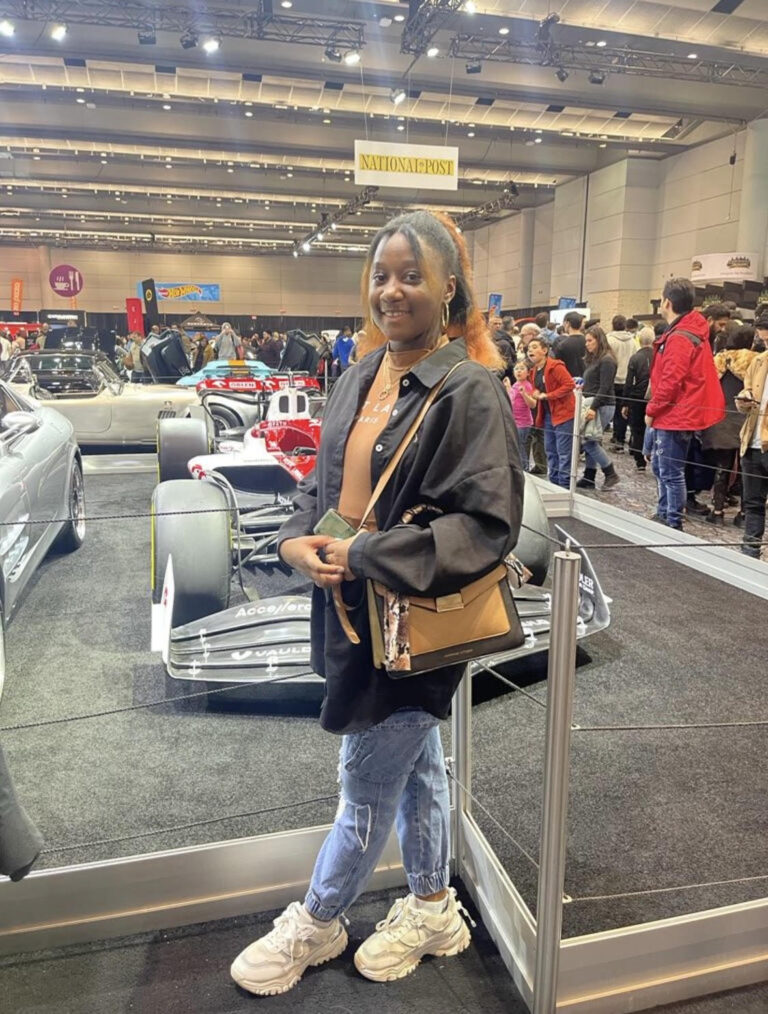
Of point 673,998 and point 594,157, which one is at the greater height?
point 594,157

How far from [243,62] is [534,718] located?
11.3 meters

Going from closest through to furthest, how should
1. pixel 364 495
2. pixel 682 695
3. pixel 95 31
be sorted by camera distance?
pixel 364 495 → pixel 682 695 → pixel 95 31

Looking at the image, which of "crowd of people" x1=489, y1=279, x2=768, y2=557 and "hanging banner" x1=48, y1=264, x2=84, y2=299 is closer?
"crowd of people" x1=489, y1=279, x2=768, y2=557

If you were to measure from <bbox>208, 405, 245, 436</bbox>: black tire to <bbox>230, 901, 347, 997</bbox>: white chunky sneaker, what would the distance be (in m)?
5.46

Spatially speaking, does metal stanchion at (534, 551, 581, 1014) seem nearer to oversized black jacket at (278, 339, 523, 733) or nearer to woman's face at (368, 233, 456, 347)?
oversized black jacket at (278, 339, 523, 733)

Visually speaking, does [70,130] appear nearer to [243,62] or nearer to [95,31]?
[95,31]

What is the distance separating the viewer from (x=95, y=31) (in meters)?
10.9

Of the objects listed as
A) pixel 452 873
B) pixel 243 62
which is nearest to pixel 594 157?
pixel 243 62

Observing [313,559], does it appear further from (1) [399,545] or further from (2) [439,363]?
(2) [439,363]

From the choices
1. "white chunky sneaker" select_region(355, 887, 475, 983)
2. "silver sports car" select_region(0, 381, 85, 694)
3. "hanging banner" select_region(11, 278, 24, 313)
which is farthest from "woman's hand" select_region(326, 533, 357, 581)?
"hanging banner" select_region(11, 278, 24, 313)

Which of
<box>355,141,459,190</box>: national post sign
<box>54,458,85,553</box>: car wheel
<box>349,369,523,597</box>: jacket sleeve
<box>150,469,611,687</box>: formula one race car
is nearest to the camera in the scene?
<box>349,369,523,597</box>: jacket sleeve

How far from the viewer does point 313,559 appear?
4.62ft

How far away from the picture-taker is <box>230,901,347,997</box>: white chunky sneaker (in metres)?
1.75

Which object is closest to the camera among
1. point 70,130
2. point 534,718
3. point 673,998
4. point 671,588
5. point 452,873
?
point 673,998
